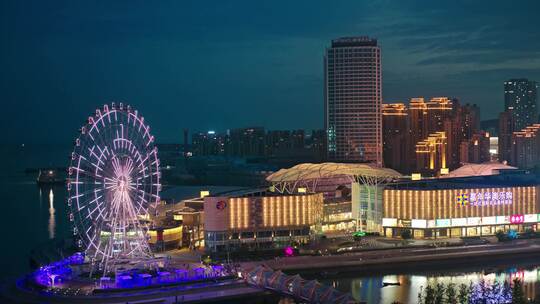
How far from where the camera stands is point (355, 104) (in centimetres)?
7050

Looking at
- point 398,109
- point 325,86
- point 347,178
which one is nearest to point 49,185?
point 325,86

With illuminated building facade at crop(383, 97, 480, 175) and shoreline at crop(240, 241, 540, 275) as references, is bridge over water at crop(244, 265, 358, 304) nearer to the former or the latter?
shoreline at crop(240, 241, 540, 275)

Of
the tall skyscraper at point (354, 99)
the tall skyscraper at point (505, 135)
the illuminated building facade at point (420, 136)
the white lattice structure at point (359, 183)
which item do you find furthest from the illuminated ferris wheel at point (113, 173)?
the tall skyscraper at point (505, 135)

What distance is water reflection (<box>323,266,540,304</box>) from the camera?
2523cm

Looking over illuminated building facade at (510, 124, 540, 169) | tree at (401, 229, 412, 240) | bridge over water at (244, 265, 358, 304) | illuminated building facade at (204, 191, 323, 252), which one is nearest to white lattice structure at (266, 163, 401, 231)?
tree at (401, 229, 412, 240)

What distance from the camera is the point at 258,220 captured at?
32.8 m

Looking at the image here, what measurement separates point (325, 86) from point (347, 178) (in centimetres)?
2736

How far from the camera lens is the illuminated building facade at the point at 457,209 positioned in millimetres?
35156

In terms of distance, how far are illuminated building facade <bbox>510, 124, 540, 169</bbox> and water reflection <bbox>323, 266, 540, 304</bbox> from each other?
5603cm

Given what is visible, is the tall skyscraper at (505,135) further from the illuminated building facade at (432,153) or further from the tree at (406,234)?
the tree at (406,234)

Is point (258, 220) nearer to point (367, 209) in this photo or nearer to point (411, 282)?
point (367, 209)

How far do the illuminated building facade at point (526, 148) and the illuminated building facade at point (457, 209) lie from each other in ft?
157

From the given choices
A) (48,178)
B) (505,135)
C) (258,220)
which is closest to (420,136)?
(505,135)

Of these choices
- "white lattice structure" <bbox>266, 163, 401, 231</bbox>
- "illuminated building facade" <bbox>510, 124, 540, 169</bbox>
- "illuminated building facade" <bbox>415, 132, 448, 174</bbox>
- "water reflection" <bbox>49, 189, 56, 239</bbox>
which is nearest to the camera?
"white lattice structure" <bbox>266, 163, 401, 231</bbox>
